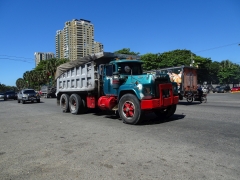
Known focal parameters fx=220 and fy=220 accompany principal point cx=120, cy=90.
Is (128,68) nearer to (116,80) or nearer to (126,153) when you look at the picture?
(116,80)

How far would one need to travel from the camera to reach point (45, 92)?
123ft

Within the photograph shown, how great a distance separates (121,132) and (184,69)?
10.9 metres

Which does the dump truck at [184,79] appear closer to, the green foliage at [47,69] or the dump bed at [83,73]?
the dump bed at [83,73]

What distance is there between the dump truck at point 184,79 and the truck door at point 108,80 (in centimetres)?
781

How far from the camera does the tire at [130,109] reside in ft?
25.5

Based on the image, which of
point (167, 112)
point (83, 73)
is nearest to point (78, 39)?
point (83, 73)

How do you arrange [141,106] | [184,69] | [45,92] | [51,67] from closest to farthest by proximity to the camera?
[141,106], [184,69], [45,92], [51,67]

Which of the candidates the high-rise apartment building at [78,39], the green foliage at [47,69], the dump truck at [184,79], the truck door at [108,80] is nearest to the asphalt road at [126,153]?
the truck door at [108,80]

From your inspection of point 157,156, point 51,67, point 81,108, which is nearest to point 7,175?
point 157,156

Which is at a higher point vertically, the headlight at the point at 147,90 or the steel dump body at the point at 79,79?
the steel dump body at the point at 79,79

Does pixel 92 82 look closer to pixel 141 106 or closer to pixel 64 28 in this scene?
pixel 141 106

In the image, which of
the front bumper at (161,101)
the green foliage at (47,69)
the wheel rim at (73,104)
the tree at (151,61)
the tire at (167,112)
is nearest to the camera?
the front bumper at (161,101)

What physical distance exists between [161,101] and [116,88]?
2.02 meters

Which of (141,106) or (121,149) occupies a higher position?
(141,106)
